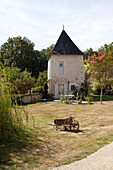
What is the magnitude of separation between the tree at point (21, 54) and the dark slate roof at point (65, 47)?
14.5 m

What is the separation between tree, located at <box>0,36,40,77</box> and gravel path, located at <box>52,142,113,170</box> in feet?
108

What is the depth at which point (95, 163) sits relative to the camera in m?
3.90

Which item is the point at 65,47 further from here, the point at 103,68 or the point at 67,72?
the point at 103,68

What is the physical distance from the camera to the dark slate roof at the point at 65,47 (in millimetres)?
21984

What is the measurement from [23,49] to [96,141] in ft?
111

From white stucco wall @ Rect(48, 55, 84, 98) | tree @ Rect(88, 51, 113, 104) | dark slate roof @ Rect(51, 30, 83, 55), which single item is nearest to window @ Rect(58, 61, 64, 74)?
white stucco wall @ Rect(48, 55, 84, 98)

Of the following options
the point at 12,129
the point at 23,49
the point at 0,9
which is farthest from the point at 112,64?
the point at 23,49

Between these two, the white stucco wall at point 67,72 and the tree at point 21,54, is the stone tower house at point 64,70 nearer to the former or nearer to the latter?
the white stucco wall at point 67,72

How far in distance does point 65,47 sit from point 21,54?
17.4m

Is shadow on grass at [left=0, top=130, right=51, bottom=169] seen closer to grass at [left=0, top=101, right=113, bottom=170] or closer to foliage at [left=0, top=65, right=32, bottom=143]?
grass at [left=0, top=101, right=113, bottom=170]

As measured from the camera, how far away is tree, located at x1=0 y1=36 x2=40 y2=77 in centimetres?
3653

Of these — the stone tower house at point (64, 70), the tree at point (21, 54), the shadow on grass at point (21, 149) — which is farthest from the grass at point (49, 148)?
the tree at point (21, 54)

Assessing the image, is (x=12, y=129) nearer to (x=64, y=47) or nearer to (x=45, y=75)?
(x=64, y=47)

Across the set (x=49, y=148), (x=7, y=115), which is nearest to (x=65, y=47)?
(x=7, y=115)
